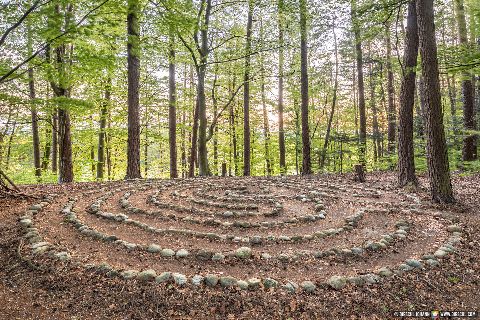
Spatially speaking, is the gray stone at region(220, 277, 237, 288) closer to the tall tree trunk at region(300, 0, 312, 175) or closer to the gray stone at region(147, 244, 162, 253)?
the gray stone at region(147, 244, 162, 253)

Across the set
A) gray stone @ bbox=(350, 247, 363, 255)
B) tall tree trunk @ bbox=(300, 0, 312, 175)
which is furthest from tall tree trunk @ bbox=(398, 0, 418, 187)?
gray stone @ bbox=(350, 247, 363, 255)

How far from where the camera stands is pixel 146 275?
364 centimetres

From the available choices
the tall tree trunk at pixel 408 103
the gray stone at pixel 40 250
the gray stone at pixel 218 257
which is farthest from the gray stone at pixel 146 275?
the tall tree trunk at pixel 408 103

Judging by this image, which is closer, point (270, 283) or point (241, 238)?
point (270, 283)

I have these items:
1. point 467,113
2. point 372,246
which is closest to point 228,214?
point 372,246

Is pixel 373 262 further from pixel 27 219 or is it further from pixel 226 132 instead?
pixel 226 132

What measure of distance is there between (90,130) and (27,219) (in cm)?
1136

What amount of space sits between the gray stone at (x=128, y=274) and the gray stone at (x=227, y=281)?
1.09m

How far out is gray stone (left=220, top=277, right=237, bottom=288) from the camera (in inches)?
140

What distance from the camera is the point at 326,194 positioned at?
865 cm

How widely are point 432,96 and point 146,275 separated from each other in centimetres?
720

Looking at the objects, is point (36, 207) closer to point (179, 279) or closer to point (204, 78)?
point (179, 279)

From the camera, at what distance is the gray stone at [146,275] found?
362 centimetres

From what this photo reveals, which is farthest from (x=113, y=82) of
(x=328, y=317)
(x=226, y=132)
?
(x=328, y=317)
